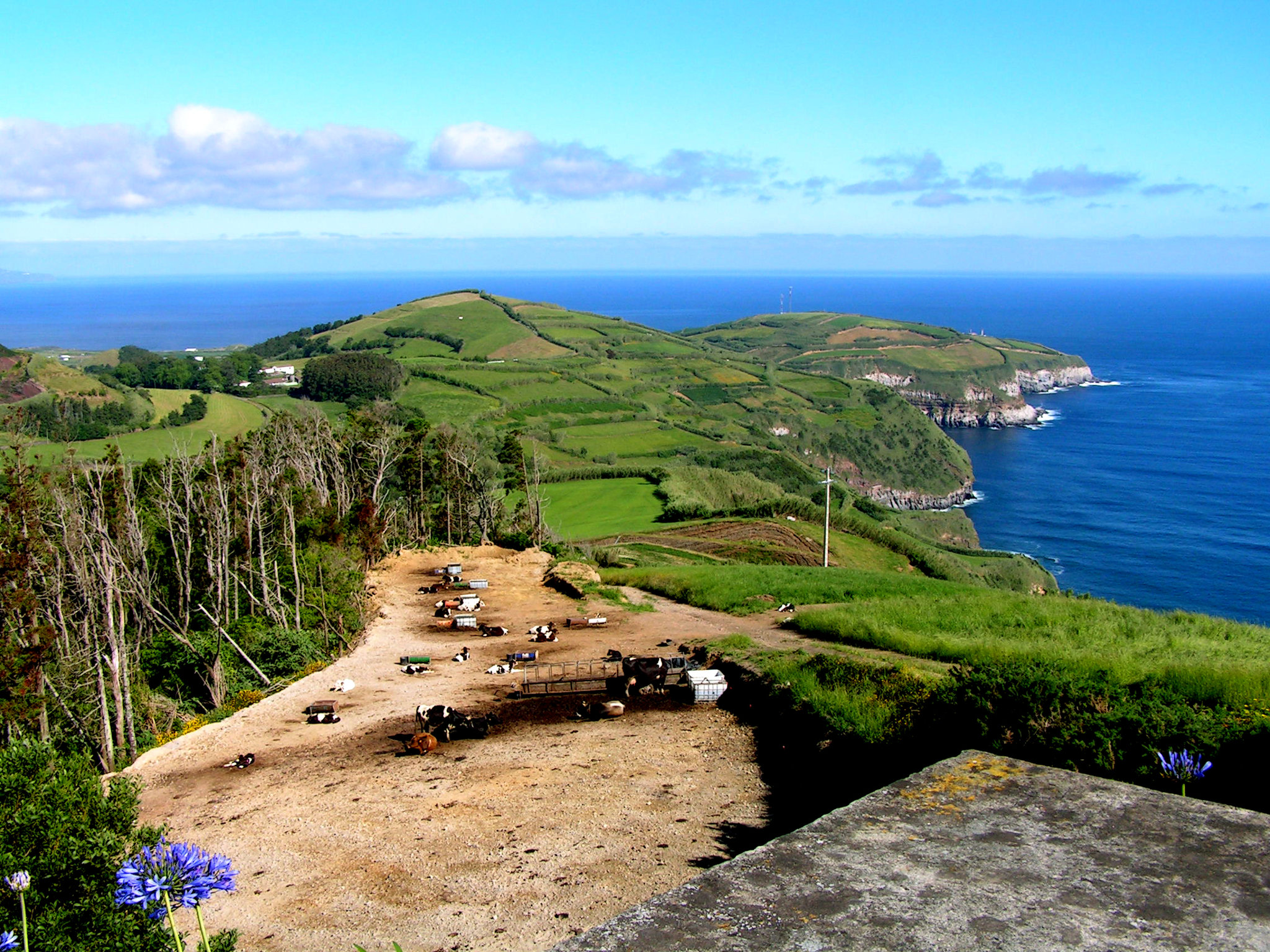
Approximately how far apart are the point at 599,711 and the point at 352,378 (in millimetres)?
94921

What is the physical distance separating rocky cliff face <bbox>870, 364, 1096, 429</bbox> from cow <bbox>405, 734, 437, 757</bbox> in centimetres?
16145

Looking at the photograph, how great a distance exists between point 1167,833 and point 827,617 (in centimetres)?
1657

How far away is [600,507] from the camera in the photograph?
6631cm

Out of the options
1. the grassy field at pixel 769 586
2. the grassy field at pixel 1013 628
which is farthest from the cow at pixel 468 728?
the grassy field at pixel 769 586

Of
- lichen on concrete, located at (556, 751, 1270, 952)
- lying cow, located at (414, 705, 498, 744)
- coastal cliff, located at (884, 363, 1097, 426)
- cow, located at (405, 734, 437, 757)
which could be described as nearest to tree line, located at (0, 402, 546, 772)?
→ lying cow, located at (414, 705, 498, 744)

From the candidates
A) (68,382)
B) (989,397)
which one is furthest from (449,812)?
(989,397)

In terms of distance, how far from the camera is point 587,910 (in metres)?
9.86

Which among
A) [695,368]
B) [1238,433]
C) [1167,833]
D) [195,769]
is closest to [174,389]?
[695,368]

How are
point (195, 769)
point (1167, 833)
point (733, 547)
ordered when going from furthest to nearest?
point (733, 547), point (195, 769), point (1167, 833)

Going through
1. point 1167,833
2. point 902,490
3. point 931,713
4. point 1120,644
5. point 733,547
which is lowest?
point 902,490

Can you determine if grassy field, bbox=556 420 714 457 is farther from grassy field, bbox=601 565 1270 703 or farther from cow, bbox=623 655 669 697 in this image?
cow, bbox=623 655 669 697

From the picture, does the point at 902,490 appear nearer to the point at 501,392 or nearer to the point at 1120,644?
the point at 501,392

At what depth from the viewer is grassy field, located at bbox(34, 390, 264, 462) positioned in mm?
62659

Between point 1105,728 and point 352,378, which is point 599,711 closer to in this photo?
point 1105,728
